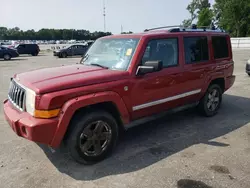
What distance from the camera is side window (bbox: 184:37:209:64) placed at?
4426mm

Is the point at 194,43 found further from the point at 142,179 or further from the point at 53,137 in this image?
the point at 53,137

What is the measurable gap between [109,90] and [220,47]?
319 cm

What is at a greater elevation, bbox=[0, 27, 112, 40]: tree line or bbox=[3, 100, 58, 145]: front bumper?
bbox=[0, 27, 112, 40]: tree line

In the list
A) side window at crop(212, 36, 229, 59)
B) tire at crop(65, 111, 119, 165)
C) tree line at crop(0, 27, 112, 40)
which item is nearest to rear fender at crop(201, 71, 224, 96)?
side window at crop(212, 36, 229, 59)

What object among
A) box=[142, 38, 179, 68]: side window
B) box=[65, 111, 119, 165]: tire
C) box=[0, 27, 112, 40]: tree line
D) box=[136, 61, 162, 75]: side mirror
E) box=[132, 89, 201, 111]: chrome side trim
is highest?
box=[0, 27, 112, 40]: tree line

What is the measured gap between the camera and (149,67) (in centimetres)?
344

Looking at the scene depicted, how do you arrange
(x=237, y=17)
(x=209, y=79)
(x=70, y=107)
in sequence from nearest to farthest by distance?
(x=70, y=107)
(x=209, y=79)
(x=237, y=17)

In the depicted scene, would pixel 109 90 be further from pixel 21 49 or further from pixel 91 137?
pixel 21 49

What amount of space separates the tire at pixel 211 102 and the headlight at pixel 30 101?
11.4 feet

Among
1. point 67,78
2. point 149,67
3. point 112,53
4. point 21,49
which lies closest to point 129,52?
point 112,53

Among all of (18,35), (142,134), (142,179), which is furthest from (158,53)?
(18,35)

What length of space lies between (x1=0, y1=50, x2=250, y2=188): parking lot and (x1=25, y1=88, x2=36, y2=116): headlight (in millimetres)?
859

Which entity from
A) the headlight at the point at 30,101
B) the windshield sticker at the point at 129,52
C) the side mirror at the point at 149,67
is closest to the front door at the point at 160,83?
the side mirror at the point at 149,67

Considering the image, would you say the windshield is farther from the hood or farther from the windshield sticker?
the hood
